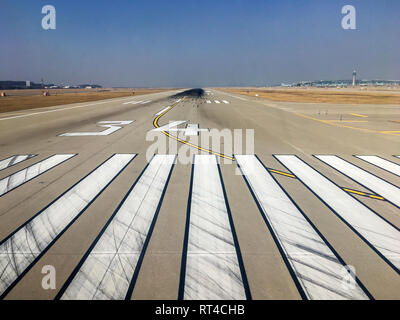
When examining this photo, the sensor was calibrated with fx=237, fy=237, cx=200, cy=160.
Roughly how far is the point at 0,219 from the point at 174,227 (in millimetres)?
3147

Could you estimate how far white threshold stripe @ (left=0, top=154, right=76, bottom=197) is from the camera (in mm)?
5666

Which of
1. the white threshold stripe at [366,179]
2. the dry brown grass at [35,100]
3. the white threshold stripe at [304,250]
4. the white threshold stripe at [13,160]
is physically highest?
the dry brown grass at [35,100]

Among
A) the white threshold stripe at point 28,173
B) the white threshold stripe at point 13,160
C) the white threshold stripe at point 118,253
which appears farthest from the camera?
the white threshold stripe at point 13,160

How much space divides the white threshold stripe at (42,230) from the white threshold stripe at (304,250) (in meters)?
3.48

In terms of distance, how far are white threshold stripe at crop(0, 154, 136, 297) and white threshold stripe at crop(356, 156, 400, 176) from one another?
780cm

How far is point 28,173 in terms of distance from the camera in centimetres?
648

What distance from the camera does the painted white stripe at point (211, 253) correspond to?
109 inches

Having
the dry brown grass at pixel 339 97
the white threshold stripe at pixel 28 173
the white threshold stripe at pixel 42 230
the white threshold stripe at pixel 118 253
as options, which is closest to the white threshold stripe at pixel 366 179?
the white threshold stripe at pixel 118 253

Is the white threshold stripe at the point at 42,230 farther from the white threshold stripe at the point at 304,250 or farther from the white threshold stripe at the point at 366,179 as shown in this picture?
the white threshold stripe at the point at 366,179

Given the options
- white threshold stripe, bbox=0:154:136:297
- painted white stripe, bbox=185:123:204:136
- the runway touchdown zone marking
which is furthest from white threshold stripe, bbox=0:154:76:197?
painted white stripe, bbox=185:123:204:136

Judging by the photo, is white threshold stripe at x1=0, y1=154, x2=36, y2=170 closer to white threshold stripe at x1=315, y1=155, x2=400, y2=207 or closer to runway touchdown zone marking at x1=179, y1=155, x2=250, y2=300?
runway touchdown zone marking at x1=179, y1=155, x2=250, y2=300

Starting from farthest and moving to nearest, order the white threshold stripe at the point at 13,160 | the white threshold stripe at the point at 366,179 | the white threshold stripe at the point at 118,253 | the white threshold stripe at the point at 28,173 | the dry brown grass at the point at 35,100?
the dry brown grass at the point at 35,100 → the white threshold stripe at the point at 13,160 → the white threshold stripe at the point at 28,173 → the white threshold stripe at the point at 366,179 → the white threshold stripe at the point at 118,253
